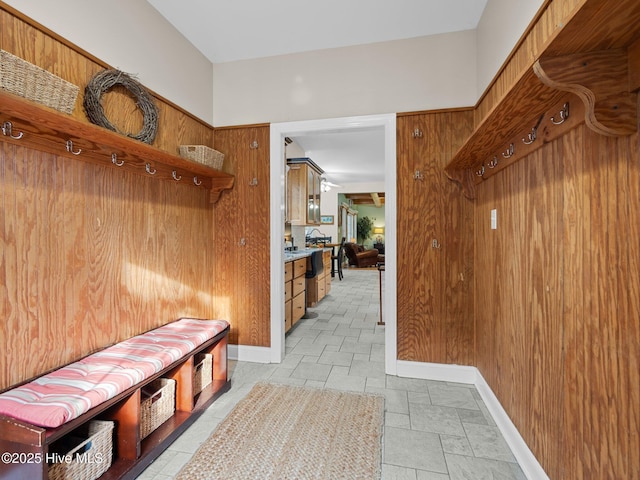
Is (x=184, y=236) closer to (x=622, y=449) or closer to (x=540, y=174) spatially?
(x=540, y=174)

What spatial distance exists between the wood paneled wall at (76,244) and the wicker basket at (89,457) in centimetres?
41

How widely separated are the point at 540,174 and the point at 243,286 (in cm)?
239

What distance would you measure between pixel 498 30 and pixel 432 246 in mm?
1497

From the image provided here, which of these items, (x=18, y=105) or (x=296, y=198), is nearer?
(x=18, y=105)

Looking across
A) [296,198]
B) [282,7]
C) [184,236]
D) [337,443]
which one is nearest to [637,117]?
[337,443]

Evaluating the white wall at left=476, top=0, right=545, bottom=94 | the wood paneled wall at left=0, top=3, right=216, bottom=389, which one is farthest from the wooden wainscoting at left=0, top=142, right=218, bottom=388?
the white wall at left=476, top=0, right=545, bottom=94

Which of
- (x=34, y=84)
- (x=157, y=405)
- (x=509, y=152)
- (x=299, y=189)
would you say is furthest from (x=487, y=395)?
(x=299, y=189)

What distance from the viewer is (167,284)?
2361 millimetres

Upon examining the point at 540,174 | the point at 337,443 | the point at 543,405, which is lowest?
the point at 337,443

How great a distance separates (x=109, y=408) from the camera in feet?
4.92

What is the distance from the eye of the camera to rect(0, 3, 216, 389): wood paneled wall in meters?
1.40

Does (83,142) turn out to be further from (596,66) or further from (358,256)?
(358,256)

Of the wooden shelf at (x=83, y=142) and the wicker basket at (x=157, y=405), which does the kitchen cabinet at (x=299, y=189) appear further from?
the wicker basket at (x=157, y=405)

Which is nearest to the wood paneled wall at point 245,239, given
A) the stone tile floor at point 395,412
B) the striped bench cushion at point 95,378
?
the stone tile floor at point 395,412
